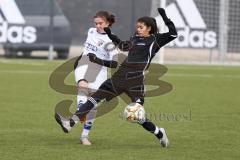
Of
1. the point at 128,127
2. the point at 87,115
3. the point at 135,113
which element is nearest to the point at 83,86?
the point at 87,115

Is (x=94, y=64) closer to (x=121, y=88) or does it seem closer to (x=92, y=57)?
(x=92, y=57)

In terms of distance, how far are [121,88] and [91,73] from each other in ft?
2.01

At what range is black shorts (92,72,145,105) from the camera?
30.7 ft

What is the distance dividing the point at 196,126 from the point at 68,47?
1770 cm

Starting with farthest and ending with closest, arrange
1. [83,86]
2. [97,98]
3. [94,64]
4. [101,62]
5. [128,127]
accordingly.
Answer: [128,127] → [94,64] → [83,86] → [101,62] → [97,98]

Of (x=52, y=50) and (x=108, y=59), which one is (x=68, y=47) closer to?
(x=52, y=50)

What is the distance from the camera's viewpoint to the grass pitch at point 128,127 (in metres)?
8.91

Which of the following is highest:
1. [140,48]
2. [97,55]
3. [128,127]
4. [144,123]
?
[140,48]

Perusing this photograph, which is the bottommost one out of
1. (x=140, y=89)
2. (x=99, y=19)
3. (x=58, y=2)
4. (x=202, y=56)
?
(x=202, y=56)

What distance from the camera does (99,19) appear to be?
955 centimetres

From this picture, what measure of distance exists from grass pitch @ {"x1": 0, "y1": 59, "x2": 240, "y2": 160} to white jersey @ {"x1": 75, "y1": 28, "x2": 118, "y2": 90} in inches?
31.1

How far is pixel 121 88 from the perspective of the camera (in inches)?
370

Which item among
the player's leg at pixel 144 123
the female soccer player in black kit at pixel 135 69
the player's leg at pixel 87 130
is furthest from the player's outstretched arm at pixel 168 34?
the player's leg at pixel 87 130

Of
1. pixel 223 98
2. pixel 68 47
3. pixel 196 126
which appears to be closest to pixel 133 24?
pixel 68 47
